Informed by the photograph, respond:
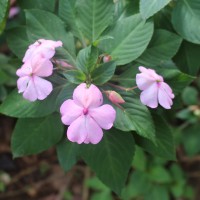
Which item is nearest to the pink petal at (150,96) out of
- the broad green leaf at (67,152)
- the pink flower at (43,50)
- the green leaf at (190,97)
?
the pink flower at (43,50)

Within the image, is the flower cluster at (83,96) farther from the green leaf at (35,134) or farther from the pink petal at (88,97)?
the green leaf at (35,134)

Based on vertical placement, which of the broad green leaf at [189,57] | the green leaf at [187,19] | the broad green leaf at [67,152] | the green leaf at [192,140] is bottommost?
the green leaf at [192,140]

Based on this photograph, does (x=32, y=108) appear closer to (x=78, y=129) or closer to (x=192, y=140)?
(x=78, y=129)

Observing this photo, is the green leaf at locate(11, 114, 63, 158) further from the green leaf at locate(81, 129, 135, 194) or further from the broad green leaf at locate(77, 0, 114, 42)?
the broad green leaf at locate(77, 0, 114, 42)

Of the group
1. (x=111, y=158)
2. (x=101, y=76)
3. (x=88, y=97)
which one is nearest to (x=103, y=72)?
(x=101, y=76)

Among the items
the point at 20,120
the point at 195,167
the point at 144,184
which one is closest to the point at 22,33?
the point at 20,120
